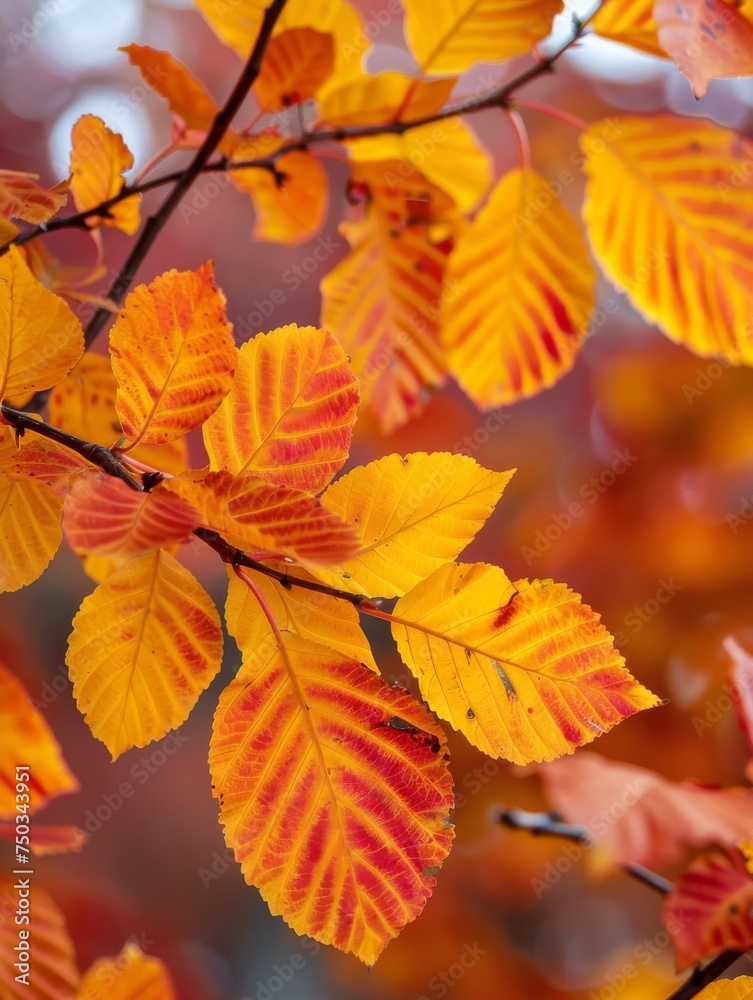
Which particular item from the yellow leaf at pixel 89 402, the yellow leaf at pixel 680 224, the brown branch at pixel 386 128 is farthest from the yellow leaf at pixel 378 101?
the yellow leaf at pixel 89 402

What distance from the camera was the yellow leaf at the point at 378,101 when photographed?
488 mm

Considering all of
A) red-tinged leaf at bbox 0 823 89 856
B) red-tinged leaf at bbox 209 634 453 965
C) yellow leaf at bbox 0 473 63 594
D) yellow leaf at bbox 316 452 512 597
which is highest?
yellow leaf at bbox 0 473 63 594

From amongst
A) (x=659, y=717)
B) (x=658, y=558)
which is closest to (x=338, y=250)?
(x=658, y=558)

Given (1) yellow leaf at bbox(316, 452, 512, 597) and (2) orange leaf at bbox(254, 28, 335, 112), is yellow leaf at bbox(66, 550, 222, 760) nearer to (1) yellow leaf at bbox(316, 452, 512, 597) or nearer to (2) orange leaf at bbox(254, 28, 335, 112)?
(1) yellow leaf at bbox(316, 452, 512, 597)

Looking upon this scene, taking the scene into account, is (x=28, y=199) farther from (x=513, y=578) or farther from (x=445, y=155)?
(x=513, y=578)

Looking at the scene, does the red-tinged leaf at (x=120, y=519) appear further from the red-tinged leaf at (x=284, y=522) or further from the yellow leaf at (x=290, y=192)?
the yellow leaf at (x=290, y=192)

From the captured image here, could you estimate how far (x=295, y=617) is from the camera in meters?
0.31

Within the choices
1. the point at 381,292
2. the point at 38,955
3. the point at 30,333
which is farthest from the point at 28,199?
the point at 38,955

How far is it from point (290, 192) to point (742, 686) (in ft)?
1.34

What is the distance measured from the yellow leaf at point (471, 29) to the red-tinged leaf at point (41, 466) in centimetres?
37

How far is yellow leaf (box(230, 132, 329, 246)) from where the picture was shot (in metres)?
0.51

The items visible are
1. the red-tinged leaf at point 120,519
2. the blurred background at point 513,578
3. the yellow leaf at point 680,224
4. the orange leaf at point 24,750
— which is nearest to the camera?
the red-tinged leaf at point 120,519

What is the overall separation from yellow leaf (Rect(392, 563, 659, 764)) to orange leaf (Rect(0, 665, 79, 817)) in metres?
0.23

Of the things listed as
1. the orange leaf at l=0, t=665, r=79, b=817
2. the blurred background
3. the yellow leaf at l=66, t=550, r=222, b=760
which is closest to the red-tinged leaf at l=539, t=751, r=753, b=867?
the yellow leaf at l=66, t=550, r=222, b=760
